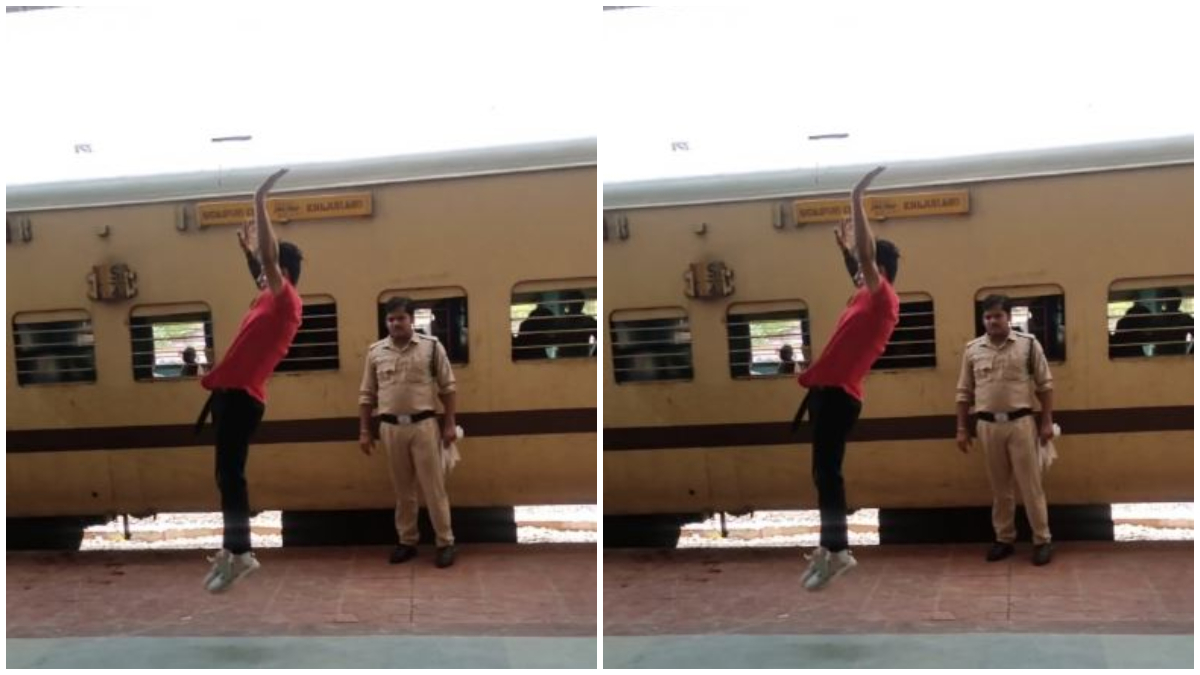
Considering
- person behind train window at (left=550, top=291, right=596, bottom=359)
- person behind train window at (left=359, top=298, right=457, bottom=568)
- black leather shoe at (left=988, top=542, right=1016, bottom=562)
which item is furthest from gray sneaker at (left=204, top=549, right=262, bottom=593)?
black leather shoe at (left=988, top=542, right=1016, bottom=562)

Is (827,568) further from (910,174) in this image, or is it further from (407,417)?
(407,417)

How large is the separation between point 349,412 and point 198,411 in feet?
1.75

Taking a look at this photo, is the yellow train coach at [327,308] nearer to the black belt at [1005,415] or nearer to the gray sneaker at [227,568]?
the gray sneaker at [227,568]

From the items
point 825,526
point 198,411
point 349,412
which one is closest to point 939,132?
point 825,526

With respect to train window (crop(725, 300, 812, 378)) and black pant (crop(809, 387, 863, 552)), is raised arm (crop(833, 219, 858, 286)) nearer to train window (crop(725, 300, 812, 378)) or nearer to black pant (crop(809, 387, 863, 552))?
train window (crop(725, 300, 812, 378))

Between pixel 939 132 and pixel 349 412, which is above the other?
pixel 939 132

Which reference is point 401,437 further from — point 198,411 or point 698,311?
point 698,311

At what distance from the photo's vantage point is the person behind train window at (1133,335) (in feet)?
14.3

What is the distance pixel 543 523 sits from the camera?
455cm

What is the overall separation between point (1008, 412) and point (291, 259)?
2406 mm

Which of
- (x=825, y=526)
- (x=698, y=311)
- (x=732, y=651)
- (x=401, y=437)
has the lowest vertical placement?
(x=732, y=651)

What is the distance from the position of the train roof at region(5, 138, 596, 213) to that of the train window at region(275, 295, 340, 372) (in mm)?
382

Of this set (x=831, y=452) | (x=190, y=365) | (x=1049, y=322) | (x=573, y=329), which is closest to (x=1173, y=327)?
(x=1049, y=322)

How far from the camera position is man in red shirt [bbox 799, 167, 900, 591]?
442cm
